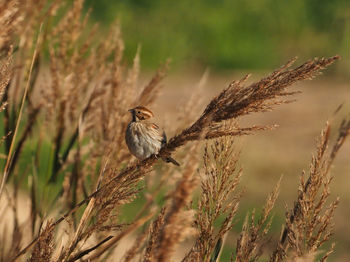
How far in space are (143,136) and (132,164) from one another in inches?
37.0

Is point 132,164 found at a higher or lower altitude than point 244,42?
lower

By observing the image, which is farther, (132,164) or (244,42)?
(244,42)

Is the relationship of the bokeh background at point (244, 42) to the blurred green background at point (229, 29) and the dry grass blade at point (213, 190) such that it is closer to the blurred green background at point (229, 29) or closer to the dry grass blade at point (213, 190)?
the blurred green background at point (229, 29)

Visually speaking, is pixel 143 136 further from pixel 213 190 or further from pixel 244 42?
pixel 244 42

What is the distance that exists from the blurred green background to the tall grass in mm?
7845

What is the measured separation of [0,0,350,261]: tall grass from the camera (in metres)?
1.87

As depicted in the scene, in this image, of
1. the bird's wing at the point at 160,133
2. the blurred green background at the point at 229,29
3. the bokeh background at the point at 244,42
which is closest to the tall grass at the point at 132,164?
the bird's wing at the point at 160,133

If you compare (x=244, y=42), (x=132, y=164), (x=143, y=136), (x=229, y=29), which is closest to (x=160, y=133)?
(x=143, y=136)

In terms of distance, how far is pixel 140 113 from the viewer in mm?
3178

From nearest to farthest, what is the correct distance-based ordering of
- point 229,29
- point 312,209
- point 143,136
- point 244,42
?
point 312,209 → point 143,136 → point 244,42 → point 229,29

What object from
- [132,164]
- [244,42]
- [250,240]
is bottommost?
[250,240]

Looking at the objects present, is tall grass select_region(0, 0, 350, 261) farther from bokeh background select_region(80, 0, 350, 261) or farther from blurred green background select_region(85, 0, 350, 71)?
blurred green background select_region(85, 0, 350, 71)

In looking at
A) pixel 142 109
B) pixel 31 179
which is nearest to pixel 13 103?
pixel 31 179

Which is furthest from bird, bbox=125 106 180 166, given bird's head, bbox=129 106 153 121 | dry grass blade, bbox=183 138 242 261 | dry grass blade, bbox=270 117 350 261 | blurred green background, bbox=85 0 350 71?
blurred green background, bbox=85 0 350 71
